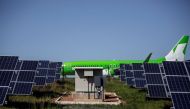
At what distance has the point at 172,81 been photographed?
53.0 feet

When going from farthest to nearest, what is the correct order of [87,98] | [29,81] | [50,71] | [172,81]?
1. [50,71]
2. [87,98]
3. [29,81]
4. [172,81]

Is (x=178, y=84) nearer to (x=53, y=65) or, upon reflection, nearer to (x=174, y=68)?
(x=174, y=68)

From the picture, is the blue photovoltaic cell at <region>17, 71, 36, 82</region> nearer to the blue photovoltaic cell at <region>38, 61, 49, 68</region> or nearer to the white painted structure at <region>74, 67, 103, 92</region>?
the white painted structure at <region>74, 67, 103, 92</region>

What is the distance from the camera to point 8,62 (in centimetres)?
2070

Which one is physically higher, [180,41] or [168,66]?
[180,41]

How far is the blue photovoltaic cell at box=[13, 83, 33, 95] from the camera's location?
2334 centimetres

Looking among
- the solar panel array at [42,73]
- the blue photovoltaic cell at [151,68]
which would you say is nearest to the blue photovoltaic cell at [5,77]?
the blue photovoltaic cell at [151,68]

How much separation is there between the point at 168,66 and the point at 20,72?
13.4 metres

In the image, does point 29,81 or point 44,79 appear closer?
point 29,81

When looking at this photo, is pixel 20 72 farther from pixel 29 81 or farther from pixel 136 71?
pixel 136 71

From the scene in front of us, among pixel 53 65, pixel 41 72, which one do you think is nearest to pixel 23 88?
pixel 41 72

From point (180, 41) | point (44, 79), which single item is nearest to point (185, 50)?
point (180, 41)

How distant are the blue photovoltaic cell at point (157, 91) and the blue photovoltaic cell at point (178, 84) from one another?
19.1 ft

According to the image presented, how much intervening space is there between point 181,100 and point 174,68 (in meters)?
2.53
